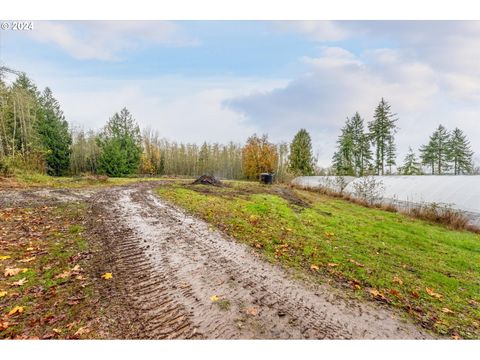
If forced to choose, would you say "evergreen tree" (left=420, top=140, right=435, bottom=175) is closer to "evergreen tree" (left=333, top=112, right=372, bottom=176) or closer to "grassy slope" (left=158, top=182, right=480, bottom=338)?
"evergreen tree" (left=333, top=112, right=372, bottom=176)

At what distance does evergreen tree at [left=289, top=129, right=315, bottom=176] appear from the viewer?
32.4 meters

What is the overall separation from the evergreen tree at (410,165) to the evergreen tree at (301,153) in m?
14.5

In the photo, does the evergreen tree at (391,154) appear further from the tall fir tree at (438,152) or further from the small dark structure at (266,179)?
the small dark structure at (266,179)

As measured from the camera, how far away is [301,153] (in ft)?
106

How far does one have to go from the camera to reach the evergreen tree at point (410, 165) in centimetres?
3537

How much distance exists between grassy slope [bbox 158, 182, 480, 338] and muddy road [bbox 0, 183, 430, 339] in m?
0.49

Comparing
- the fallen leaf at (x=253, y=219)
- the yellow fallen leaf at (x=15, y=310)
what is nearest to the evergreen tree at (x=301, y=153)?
the fallen leaf at (x=253, y=219)

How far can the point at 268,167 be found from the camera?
112 ft

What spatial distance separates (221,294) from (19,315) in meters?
2.24

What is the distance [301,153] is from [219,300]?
30.8 m

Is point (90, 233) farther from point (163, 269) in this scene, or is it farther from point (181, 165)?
point (181, 165)

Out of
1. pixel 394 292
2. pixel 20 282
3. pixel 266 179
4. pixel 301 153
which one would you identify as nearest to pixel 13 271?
pixel 20 282

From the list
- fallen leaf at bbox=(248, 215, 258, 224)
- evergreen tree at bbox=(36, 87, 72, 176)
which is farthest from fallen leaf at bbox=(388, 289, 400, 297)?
evergreen tree at bbox=(36, 87, 72, 176)

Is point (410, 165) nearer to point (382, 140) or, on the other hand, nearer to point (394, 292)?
point (382, 140)
